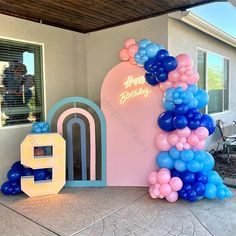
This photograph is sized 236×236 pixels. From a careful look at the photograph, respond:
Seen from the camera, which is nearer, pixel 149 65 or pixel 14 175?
pixel 149 65

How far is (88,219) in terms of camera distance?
11.1 feet

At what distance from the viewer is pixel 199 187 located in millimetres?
3848

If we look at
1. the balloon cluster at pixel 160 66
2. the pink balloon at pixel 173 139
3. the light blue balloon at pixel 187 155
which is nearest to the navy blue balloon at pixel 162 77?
the balloon cluster at pixel 160 66

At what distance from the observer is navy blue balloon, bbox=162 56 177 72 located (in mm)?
3986

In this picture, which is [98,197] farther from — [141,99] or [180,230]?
[141,99]

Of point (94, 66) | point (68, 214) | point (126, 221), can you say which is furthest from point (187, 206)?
point (94, 66)

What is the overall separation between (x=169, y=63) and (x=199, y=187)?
1980mm

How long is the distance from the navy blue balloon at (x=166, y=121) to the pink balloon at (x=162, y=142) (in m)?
0.12

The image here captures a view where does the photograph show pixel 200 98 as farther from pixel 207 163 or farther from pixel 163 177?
pixel 163 177

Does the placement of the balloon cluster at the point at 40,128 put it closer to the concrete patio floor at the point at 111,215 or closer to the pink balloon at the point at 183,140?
the concrete patio floor at the point at 111,215

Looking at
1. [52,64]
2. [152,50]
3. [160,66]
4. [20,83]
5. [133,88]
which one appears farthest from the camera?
[52,64]

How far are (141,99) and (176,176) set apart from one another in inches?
57.8

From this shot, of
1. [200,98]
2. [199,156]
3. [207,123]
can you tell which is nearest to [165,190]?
[199,156]

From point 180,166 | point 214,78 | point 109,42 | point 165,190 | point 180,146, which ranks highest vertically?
point 109,42
